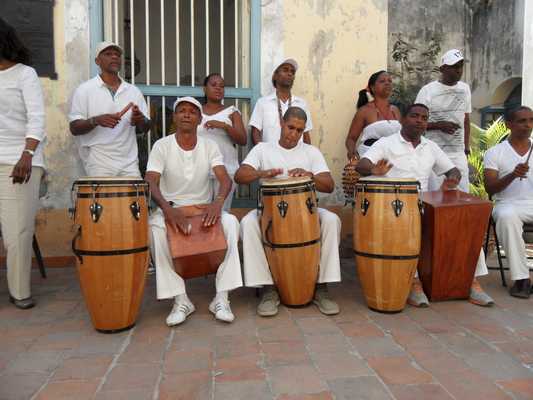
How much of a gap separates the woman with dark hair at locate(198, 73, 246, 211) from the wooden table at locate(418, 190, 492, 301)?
1.70 m

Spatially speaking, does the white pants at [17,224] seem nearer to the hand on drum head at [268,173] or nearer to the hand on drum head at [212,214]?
the hand on drum head at [212,214]

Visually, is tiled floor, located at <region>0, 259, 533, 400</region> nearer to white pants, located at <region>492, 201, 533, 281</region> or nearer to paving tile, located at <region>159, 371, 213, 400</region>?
paving tile, located at <region>159, 371, 213, 400</region>

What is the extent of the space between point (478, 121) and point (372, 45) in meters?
8.74

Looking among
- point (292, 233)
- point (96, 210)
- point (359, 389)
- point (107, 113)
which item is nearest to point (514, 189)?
point (292, 233)

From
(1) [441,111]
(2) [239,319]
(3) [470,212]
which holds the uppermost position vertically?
(1) [441,111]

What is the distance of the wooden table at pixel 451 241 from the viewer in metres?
3.43

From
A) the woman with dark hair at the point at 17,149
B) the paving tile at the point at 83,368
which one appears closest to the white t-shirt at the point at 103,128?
the woman with dark hair at the point at 17,149

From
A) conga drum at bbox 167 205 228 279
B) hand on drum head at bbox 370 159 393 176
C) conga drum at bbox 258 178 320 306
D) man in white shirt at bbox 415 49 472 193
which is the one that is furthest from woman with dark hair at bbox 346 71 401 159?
conga drum at bbox 167 205 228 279

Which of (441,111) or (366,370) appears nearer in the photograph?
(366,370)

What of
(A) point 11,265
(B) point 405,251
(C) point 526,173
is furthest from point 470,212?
(A) point 11,265

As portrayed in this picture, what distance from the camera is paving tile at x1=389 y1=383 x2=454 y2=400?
2197 mm

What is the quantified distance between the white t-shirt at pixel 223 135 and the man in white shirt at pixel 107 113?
51 cm

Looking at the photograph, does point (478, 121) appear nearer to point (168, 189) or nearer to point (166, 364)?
point (168, 189)

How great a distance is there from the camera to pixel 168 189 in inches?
143
